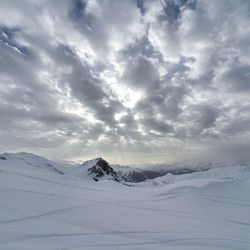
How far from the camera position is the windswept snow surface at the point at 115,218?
31.6 ft

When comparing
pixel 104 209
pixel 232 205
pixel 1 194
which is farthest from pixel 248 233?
pixel 1 194

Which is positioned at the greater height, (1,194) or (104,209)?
(1,194)

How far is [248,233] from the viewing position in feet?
42.4

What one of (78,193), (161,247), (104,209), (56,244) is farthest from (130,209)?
(56,244)

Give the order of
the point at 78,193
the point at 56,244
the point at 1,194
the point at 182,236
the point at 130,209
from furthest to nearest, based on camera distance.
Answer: the point at 78,193 → the point at 130,209 → the point at 1,194 → the point at 182,236 → the point at 56,244

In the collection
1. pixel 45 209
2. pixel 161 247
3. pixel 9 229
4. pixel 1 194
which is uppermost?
pixel 1 194

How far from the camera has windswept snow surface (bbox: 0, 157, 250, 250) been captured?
964 centimetres

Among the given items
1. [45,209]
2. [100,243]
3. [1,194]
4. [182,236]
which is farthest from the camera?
[1,194]

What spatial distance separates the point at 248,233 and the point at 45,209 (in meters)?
9.46

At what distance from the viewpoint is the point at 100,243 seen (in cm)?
948

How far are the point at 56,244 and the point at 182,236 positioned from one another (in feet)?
16.5

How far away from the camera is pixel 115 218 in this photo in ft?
42.1

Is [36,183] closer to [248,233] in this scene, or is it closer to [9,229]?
[9,229]

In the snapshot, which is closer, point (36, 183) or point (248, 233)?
point (248, 233)
